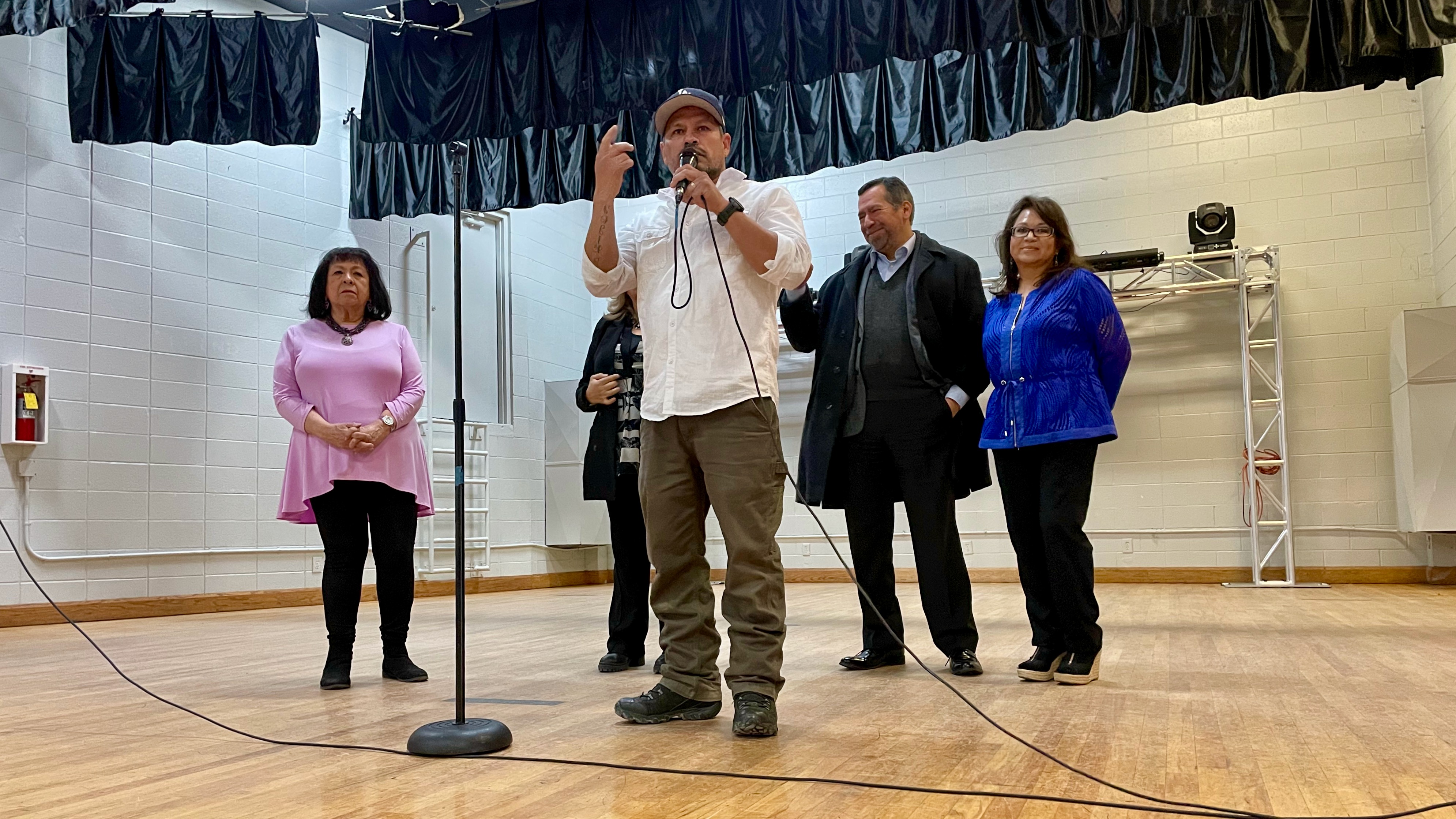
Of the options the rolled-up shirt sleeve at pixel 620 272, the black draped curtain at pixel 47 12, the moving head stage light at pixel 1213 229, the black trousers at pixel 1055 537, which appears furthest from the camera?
the moving head stage light at pixel 1213 229

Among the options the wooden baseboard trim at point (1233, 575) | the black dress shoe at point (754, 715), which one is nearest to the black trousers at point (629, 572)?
the black dress shoe at point (754, 715)

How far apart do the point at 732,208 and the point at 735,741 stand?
1.07 m

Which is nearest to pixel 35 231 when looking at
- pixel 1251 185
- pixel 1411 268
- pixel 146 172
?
pixel 146 172

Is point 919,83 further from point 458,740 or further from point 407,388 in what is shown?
point 458,740

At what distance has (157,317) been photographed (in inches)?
Result: 256

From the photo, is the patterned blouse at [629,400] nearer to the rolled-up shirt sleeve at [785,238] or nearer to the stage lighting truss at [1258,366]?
the rolled-up shirt sleeve at [785,238]

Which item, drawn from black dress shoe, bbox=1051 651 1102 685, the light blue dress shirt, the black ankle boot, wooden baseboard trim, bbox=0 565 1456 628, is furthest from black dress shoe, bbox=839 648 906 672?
wooden baseboard trim, bbox=0 565 1456 628

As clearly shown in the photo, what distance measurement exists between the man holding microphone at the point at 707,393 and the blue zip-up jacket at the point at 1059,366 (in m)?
0.89

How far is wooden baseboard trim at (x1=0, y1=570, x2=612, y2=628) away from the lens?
567cm

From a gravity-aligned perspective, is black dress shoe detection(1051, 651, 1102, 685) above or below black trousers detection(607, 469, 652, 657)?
below

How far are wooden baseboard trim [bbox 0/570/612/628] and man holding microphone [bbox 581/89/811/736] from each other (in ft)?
9.52

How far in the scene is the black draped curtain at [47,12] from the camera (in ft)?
14.9

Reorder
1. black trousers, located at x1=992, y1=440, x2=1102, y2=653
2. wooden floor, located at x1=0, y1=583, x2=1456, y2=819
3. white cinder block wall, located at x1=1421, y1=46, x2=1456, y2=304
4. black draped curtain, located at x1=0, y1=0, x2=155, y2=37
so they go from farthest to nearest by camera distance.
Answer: white cinder block wall, located at x1=1421, y1=46, x2=1456, y2=304 → black draped curtain, located at x1=0, y1=0, x2=155, y2=37 → black trousers, located at x1=992, y1=440, x2=1102, y2=653 → wooden floor, located at x1=0, y1=583, x2=1456, y2=819

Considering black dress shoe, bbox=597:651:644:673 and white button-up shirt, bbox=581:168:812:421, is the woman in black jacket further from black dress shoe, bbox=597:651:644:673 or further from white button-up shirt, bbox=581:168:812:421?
white button-up shirt, bbox=581:168:812:421
